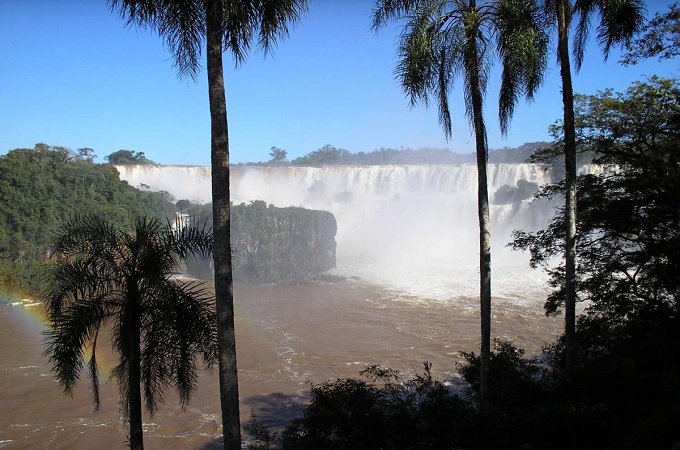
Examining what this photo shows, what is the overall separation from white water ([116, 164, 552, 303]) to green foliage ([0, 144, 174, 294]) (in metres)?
11.6

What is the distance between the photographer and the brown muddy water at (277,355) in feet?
41.2

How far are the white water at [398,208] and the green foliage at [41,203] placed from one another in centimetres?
1158

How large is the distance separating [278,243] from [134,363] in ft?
114

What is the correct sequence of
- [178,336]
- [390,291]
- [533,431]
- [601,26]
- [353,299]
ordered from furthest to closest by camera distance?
[390,291]
[353,299]
[601,26]
[178,336]
[533,431]

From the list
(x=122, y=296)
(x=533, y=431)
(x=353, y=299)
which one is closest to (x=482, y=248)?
(x=533, y=431)

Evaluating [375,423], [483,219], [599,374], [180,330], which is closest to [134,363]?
[180,330]

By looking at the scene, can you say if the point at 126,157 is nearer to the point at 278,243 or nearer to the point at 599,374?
the point at 278,243

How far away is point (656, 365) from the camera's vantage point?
6.41 metres

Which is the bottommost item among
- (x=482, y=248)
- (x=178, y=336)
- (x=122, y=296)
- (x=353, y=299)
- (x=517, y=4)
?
(x=353, y=299)

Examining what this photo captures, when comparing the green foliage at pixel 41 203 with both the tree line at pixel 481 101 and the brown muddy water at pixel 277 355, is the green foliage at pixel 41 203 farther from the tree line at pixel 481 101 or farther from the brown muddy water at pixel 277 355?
the tree line at pixel 481 101

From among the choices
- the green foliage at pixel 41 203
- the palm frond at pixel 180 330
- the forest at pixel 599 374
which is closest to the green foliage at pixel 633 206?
the forest at pixel 599 374

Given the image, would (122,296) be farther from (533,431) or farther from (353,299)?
(353,299)

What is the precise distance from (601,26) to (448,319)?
18.0m

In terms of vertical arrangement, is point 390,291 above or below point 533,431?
below
